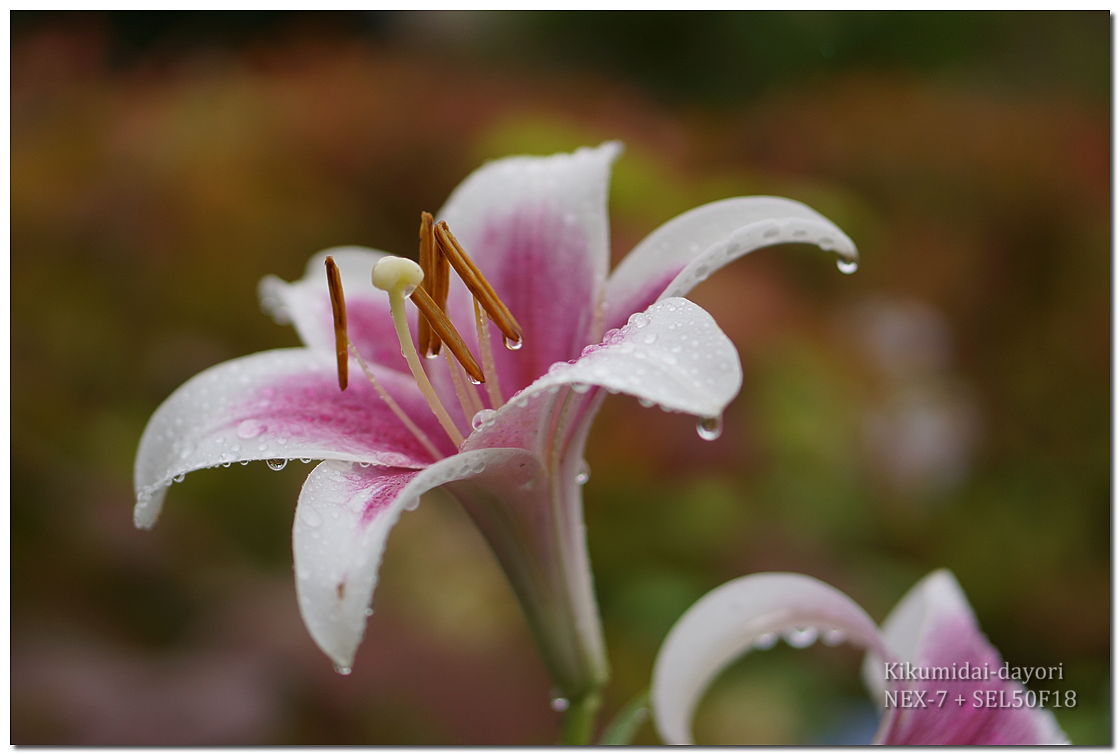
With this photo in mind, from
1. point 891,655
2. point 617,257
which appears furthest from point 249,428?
point 617,257

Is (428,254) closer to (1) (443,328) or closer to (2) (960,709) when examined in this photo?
(1) (443,328)

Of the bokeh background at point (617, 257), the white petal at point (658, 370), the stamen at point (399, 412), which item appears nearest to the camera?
the white petal at point (658, 370)

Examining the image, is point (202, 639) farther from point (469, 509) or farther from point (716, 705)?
point (469, 509)

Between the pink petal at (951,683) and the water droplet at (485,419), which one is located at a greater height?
the water droplet at (485,419)

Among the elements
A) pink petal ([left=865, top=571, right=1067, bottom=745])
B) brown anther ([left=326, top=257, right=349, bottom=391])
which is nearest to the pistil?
brown anther ([left=326, top=257, right=349, bottom=391])

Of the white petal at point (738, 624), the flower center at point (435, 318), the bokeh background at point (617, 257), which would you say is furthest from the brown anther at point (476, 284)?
the bokeh background at point (617, 257)

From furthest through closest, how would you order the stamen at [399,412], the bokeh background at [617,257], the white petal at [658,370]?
the bokeh background at [617,257], the stamen at [399,412], the white petal at [658,370]

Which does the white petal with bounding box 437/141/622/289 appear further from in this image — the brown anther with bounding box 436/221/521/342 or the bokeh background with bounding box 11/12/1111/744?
the bokeh background with bounding box 11/12/1111/744

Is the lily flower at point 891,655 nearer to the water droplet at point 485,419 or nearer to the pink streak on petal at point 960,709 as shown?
the pink streak on petal at point 960,709
